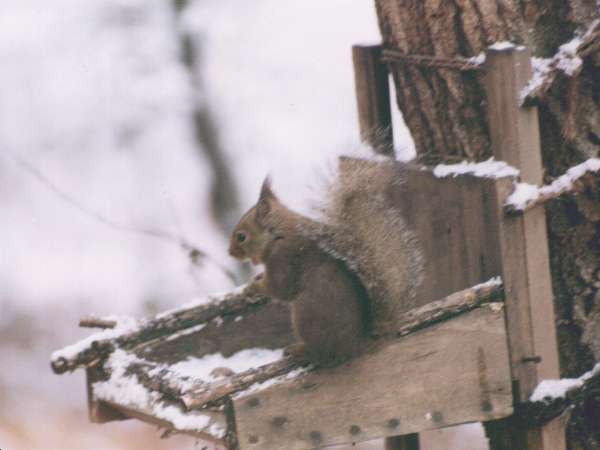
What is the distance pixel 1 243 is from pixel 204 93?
129 cm

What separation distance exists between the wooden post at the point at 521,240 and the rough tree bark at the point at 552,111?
5.5 inches

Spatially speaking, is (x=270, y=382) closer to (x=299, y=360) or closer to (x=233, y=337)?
(x=299, y=360)

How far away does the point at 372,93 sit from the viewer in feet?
9.91

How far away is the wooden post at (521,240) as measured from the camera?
2551mm

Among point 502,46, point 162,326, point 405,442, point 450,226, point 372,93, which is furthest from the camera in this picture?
point 405,442

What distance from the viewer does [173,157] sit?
5891 millimetres

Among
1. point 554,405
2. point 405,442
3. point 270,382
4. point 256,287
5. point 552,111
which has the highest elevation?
point 552,111

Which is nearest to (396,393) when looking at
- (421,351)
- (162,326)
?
(421,351)

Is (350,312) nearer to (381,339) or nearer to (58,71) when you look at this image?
(381,339)

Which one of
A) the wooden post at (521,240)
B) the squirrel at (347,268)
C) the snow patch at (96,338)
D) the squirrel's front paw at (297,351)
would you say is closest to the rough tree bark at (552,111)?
the wooden post at (521,240)

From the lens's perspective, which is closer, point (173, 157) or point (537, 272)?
point (537, 272)

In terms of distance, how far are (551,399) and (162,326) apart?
0.84 m

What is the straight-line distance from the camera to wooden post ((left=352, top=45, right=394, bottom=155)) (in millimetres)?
2977

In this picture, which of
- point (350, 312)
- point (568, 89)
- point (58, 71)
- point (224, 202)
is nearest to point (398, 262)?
point (350, 312)
